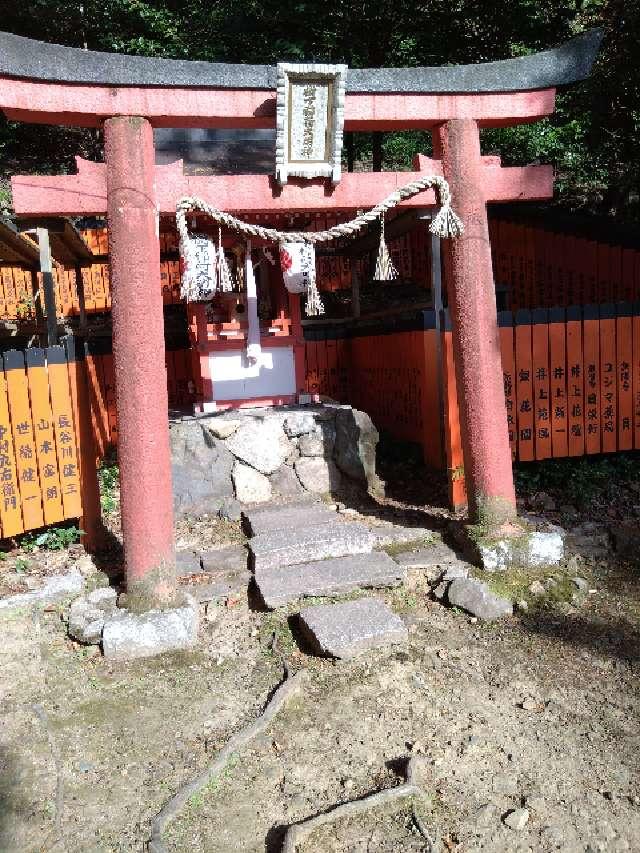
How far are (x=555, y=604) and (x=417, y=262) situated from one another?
509 inches

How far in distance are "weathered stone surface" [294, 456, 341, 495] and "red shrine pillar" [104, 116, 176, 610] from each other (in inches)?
120

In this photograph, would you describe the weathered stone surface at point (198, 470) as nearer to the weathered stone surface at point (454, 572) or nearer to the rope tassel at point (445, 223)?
the weathered stone surface at point (454, 572)

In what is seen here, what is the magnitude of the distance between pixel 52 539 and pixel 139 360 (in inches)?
94.9

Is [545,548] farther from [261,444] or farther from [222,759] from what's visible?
[261,444]

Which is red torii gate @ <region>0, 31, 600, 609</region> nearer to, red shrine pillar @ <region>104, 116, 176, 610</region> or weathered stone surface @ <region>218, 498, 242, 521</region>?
red shrine pillar @ <region>104, 116, 176, 610</region>

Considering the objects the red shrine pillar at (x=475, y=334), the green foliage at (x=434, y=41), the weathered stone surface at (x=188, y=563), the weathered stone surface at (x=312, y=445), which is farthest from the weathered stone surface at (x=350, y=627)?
the green foliage at (x=434, y=41)

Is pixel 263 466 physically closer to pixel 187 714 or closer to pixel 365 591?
pixel 365 591

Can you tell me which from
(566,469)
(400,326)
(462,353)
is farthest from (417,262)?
(462,353)

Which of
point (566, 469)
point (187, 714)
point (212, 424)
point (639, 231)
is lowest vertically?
point (187, 714)

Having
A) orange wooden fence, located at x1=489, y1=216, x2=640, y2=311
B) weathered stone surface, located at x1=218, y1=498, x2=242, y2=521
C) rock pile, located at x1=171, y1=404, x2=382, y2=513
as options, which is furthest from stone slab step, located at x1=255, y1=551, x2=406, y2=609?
orange wooden fence, located at x1=489, y1=216, x2=640, y2=311

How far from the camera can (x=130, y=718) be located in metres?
4.09

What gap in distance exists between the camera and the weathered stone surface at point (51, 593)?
5391mm

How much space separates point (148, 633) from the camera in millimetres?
4805

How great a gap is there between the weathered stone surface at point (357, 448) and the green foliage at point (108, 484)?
2794 mm
